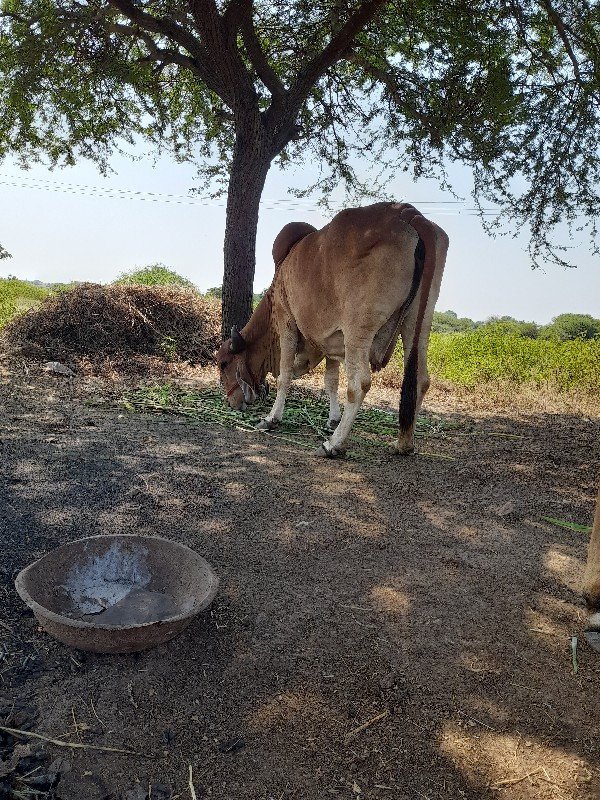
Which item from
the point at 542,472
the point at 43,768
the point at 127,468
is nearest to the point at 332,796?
the point at 43,768

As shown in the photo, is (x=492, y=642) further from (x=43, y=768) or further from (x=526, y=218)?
(x=526, y=218)

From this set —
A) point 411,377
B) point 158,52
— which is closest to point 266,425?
point 411,377

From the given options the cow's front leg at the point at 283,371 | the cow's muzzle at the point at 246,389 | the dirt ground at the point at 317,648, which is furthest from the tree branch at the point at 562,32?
the dirt ground at the point at 317,648

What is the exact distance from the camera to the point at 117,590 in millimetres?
3023

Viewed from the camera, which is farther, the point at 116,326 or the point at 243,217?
the point at 116,326

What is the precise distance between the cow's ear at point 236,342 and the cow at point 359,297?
1.92 feet

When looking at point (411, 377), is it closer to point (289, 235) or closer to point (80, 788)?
point (289, 235)

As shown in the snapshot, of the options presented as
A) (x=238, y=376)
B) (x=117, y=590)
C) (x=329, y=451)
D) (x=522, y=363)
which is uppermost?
(x=522, y=363)

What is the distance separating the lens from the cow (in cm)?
504

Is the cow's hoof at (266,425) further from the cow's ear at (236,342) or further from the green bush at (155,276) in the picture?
the green bush at (155,276)

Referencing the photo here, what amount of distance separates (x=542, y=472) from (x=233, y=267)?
16.0 ft

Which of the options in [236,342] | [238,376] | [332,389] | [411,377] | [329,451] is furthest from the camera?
[238,376]

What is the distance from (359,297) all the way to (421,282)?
1.69ft

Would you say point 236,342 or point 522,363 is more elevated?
point 522,363
